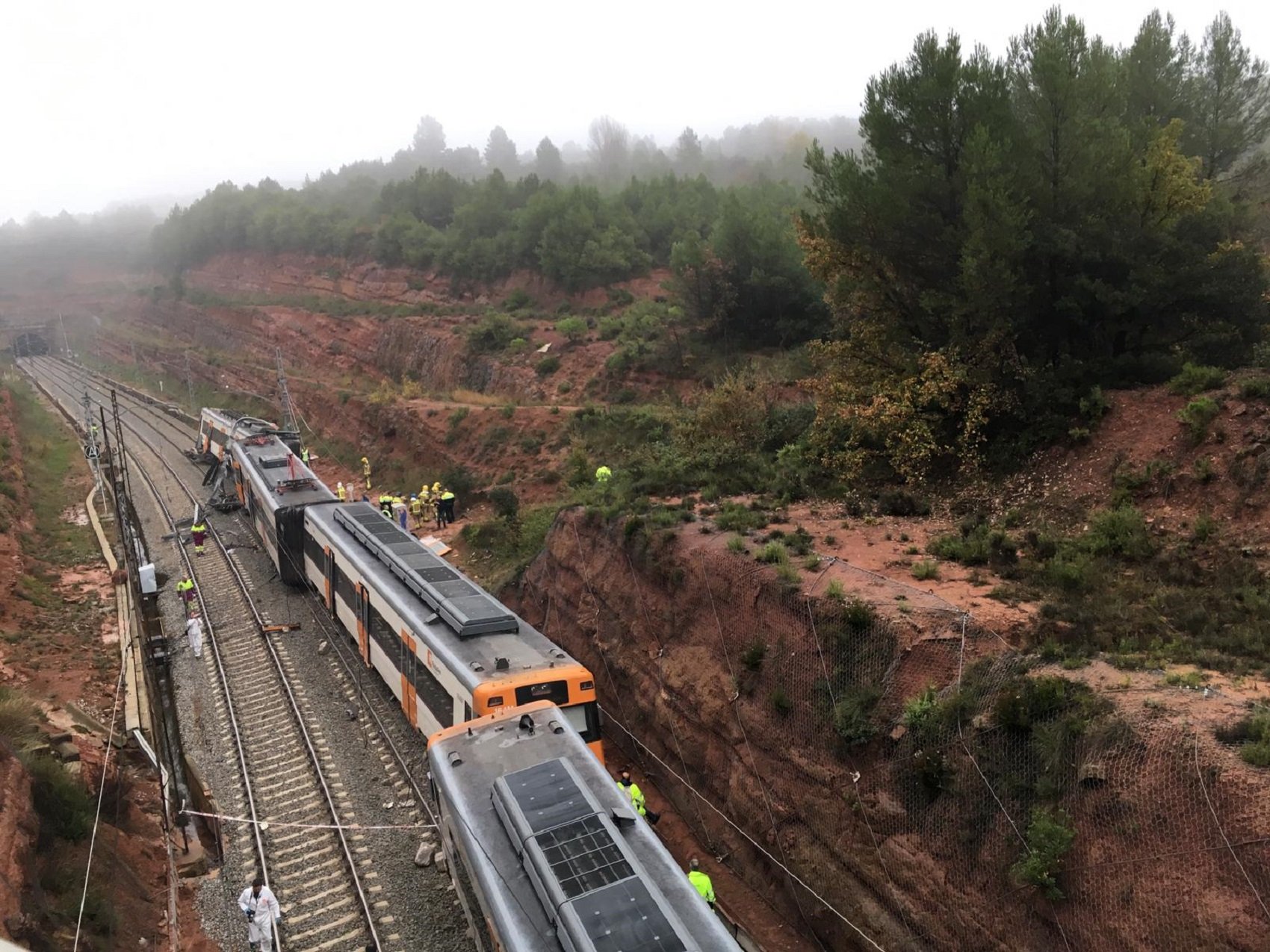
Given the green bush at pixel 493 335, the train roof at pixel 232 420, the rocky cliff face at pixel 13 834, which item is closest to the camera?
the rocky cliff face at pixel 13 834

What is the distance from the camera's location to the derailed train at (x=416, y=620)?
14422 mm

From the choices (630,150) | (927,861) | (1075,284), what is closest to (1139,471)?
(1075,284)

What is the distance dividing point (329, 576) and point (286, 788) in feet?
25.5

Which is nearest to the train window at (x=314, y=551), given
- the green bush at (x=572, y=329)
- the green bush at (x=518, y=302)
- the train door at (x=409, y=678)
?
the train door at (x=409, y=678)

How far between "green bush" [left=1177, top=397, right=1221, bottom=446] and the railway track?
1601 cm

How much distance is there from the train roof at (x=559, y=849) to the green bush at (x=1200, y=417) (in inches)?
482

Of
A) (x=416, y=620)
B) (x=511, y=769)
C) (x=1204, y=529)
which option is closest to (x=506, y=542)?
(x=416, y=620)

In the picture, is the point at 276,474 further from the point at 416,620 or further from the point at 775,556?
the point at 775,556

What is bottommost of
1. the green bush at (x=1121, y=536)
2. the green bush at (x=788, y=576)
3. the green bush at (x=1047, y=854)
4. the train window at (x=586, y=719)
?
the train window at (x=586, y=719)

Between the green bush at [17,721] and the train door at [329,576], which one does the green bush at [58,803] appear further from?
the train door at [329,576]

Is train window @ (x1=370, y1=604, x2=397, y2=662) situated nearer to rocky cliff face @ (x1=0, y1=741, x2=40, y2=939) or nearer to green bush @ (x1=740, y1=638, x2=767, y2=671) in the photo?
rocky cliff face @ (x1=0, y1=741, x2=40, y2=939)

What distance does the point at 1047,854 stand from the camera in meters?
9.88

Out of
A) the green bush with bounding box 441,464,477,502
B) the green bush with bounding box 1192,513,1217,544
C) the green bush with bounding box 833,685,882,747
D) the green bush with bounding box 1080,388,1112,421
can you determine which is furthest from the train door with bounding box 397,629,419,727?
the green bush with bounding box 441,464,477,502

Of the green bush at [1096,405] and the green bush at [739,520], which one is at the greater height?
the green bush at [1096,405]
